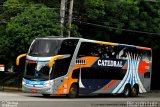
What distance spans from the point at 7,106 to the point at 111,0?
28660mm

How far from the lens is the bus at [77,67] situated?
2938 cm

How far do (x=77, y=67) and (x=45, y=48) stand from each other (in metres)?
2.54

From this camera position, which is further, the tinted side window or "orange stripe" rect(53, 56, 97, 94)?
the tinted side window

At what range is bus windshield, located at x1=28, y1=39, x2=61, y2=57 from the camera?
29344 mm

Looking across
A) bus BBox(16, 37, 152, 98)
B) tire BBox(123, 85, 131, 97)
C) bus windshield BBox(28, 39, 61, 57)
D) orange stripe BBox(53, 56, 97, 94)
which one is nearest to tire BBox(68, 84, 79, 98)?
bus BBox(16, 37, 152, 98)

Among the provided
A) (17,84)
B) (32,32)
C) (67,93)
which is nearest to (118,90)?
(67,93)

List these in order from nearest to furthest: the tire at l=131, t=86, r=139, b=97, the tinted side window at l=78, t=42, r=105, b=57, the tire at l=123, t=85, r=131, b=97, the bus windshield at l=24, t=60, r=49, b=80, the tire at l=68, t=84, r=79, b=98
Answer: the bus windshield at l=24, t=60, r=49, b=80 → the tire at l=68, t=84, r=79, b=98 → the tinted side window at l=78, t=42, r=105, b=57 → the tire at l=123, t=85, r=131, b=97 → the tire at l=131, t=86, r=139, b=97

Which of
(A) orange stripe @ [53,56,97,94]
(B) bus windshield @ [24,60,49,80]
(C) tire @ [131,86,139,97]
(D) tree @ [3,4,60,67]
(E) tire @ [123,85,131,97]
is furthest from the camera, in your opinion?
(D) tree @ [3,4,60,67]

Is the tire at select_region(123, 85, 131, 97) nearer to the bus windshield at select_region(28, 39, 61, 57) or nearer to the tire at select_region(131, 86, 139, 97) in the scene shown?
the tire at select_region(131, 86, 139, 97)

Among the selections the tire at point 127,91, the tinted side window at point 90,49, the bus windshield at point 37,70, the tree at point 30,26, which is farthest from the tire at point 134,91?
the bus windshield at point 37,70

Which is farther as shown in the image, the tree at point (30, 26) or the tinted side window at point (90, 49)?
the tree at point (30, 26)

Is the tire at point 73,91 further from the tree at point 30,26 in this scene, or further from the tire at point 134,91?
the tree at point 30,26

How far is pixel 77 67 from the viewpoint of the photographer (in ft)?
101

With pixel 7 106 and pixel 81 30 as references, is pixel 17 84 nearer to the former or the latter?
pixel 81 30
